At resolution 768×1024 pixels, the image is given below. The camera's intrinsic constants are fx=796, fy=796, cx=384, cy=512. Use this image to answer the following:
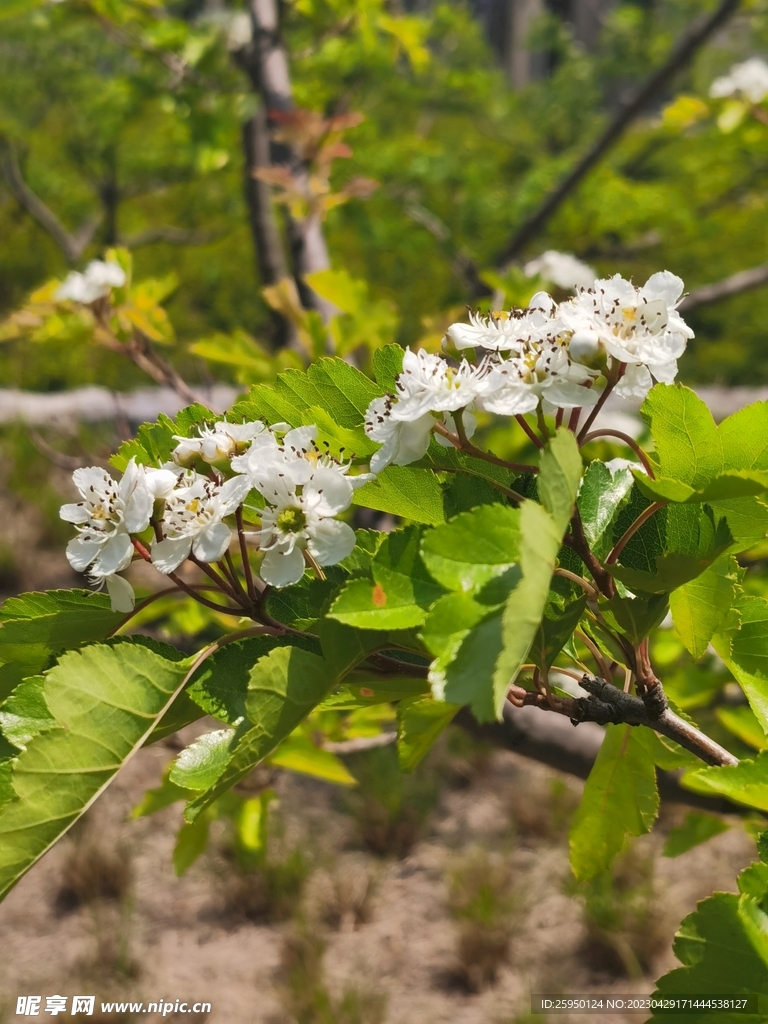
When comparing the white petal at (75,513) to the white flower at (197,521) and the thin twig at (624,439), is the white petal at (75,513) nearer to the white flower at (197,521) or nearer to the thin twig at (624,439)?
the white flower at (197,521)

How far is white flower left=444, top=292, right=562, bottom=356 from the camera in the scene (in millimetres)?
399

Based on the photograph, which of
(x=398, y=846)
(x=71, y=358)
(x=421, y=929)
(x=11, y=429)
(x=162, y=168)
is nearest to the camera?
(x=421, y=929)

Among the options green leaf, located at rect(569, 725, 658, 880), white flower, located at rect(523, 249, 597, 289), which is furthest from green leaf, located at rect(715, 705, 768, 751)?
white flower, located at rect(523, 249, 597, 289)

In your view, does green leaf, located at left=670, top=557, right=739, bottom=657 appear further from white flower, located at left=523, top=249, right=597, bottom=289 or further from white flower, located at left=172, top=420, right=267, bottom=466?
white flower, located at left=523, top=249, right=597, bottom=289

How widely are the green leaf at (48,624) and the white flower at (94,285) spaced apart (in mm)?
858

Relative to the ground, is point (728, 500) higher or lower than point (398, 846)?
higher

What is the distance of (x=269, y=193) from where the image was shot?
1.77 metres

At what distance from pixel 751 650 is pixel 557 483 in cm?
22

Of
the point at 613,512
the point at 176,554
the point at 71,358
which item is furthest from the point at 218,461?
the point at 71,358

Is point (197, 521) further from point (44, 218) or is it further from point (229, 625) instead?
point (44, 218)

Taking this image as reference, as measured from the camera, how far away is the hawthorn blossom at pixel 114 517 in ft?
1.31

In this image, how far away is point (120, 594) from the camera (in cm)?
41

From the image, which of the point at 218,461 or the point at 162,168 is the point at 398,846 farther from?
the point at 162,168

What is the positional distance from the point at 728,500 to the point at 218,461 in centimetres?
26
